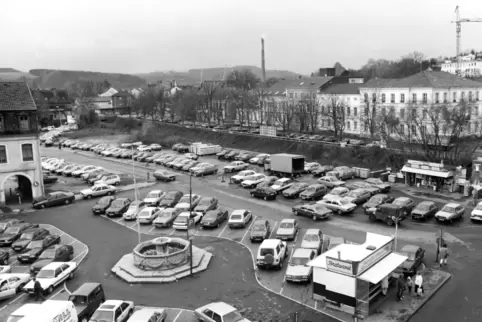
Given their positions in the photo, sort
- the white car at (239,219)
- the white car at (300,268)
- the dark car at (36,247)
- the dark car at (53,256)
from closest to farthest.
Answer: the white car at (300,268)
the dark car at (53,256)
the dark car at (36,247)
the white car at (239,219)

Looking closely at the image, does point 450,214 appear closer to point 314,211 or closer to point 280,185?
point 314,211

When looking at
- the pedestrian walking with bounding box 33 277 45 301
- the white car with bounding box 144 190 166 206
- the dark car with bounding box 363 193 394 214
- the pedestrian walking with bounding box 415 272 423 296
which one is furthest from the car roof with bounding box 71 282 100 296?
the dark car with bounding box 363 193 394 214

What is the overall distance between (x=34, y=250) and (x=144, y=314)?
44.1ft

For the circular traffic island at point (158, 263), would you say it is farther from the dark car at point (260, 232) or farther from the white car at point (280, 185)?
the white car at point (280, 185)

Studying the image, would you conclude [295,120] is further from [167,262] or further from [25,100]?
[167,262]

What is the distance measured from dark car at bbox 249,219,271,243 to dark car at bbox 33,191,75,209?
64.6 ft

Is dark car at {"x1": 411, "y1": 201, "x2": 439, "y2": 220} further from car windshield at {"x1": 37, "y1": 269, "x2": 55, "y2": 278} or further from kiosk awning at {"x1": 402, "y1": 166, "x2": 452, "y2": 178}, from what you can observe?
car windshield at {"x1": 37, "y1": 269, "x2": 55, "y2": 278}

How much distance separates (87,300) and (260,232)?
12.7 meters

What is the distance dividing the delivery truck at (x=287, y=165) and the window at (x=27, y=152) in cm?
2501

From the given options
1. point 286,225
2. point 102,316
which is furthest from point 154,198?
point 102,316

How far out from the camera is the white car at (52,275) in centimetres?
2287

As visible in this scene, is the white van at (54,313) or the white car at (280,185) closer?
the white van at (54,313)

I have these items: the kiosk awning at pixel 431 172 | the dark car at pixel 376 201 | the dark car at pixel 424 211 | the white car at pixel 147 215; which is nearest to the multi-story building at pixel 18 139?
the white car at pixel 147 215

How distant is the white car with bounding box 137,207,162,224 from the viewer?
3472 centimetres
